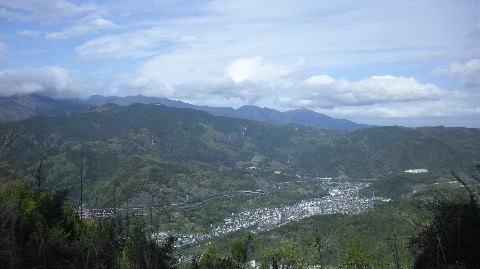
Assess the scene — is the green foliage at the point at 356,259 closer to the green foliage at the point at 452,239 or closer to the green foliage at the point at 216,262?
the green foliage at the point at 452,239

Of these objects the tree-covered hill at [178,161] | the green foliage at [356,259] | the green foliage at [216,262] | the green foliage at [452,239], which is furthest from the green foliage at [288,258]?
the tree-covered hill at [178,161]

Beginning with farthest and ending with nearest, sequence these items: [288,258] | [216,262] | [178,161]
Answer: [178,161] → [288,258] → [216,262]

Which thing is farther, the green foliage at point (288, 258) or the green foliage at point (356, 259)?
the green foliage at point (288, 258)

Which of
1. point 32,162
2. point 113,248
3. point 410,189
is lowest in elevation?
point 410,189

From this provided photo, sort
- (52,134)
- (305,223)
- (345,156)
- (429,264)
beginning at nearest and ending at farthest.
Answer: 1. (429,264)
2. (305,223)
3. (52,134)
4. (345,156)

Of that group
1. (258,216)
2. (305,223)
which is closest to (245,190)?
(258,216)

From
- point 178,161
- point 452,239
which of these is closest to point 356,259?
point 452,239

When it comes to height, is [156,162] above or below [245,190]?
above

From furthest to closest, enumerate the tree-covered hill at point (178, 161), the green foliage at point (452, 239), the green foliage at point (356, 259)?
the tree-covered hill at point (178, 161) < the green foliage at point (356, 259) < the green foliage at point (452, 239)

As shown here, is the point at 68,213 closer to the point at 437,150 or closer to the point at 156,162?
the point at 156,162

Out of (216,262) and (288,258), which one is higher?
(216,262)

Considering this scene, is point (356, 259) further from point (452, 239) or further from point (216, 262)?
point (216, 262)
